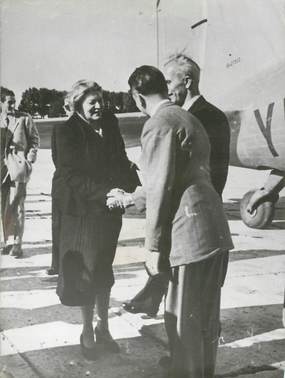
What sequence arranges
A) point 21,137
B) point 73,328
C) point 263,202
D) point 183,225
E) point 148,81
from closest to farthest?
1. point 183,225
2. point 148,81
3. point 73,328
4. point 21,137
5. point 263,202

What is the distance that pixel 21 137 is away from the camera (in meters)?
2.38

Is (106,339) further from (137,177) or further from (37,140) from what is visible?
(37,140)

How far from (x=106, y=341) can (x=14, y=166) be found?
0.96m

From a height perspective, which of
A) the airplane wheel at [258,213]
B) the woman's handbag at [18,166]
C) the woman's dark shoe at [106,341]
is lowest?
the woman's dark shoe at [106,341]

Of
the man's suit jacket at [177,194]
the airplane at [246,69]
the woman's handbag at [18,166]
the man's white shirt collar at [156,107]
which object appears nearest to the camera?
the man's suit jacket at [177,194]

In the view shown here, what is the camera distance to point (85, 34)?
233 cm

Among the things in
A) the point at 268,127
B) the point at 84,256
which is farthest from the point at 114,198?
the point at 268,127

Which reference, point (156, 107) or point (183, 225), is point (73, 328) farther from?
point (156, 107)

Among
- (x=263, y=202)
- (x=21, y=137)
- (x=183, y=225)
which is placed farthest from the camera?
(x=263, y=202)

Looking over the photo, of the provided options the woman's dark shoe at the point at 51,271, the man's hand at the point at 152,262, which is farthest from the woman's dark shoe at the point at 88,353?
the man's hand at the point at 152,262

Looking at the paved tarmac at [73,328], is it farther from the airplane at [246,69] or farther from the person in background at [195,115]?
the airplane at [246,69]

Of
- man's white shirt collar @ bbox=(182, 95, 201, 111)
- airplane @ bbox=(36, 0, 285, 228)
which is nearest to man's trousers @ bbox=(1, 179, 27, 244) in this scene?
man's white shirt collar @ bbox=(182, 95, 201, 111)

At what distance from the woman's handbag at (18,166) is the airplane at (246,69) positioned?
0.83 m

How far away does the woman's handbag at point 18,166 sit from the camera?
7.57ft
